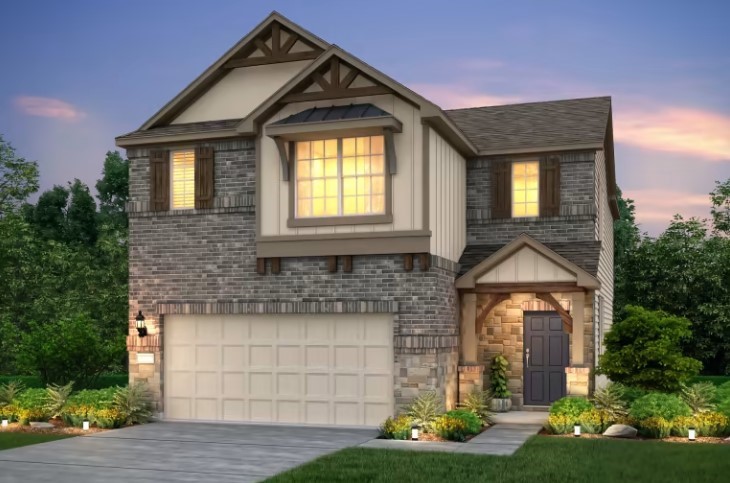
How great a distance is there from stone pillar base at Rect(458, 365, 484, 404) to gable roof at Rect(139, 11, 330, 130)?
7.43 m

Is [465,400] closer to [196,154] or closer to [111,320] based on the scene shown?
[196,154]

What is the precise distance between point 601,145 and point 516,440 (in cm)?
761

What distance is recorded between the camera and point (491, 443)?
52.6 feet

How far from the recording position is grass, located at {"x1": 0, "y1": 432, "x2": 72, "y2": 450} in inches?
637

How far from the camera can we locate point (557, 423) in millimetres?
17266

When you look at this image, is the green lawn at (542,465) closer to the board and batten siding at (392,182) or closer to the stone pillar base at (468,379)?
the stone pillar base at (468,379)

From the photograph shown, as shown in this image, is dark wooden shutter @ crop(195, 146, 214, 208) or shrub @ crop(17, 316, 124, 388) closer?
dark wooden shutter @ crop(195, 146, 214, 208)

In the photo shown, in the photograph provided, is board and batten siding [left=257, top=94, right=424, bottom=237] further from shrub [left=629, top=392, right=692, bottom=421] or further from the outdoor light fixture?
shrub [left=629, top=392, right=692, bottom=421]

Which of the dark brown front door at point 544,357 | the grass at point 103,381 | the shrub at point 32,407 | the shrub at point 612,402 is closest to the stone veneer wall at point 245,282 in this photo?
the shrub at point 32,407

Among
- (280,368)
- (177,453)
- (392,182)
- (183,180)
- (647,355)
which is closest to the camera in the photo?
(177,453)

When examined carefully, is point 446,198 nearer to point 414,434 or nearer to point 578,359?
point 578,359

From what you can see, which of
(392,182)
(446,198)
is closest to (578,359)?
(446,198)

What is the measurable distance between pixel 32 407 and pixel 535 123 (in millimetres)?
13023

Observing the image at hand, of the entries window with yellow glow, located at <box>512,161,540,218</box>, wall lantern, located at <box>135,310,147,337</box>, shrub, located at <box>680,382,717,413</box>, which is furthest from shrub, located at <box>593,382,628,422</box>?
wall lantern, located at <box>135,310,147,337</box>
